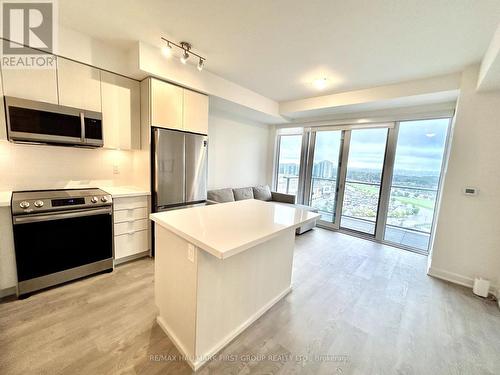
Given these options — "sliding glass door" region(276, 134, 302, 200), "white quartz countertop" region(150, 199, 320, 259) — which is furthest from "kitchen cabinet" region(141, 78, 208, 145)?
"sliding glass door" region(276, 134, 302, 200)

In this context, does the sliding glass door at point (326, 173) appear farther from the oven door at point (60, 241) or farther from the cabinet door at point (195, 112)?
the oven door at point (60, 241)

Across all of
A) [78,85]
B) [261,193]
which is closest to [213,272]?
[78,85]

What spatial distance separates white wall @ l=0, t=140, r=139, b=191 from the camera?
224 centimetres

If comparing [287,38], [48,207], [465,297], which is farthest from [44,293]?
[465,297]

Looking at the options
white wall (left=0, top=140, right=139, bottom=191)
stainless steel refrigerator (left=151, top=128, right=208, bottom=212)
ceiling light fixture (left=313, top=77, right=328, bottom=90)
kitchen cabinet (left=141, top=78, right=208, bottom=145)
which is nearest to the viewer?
white wall (left=0, top=140, right=139, bottom=191)

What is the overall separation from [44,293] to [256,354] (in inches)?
87.5

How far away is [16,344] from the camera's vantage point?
154cm

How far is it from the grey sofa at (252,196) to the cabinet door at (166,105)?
4.83 feet

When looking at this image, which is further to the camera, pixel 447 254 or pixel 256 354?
pixel 447 254

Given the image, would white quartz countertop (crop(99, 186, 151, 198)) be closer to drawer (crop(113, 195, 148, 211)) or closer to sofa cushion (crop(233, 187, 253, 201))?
drawer (crop(113, 195, 148, 211))

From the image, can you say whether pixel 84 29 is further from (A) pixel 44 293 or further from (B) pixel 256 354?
(B) pixel 256 354

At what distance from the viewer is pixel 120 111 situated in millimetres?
2689

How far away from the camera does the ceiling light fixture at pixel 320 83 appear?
10.4ft

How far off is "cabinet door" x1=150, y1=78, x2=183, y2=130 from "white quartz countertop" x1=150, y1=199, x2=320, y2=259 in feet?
4.72
